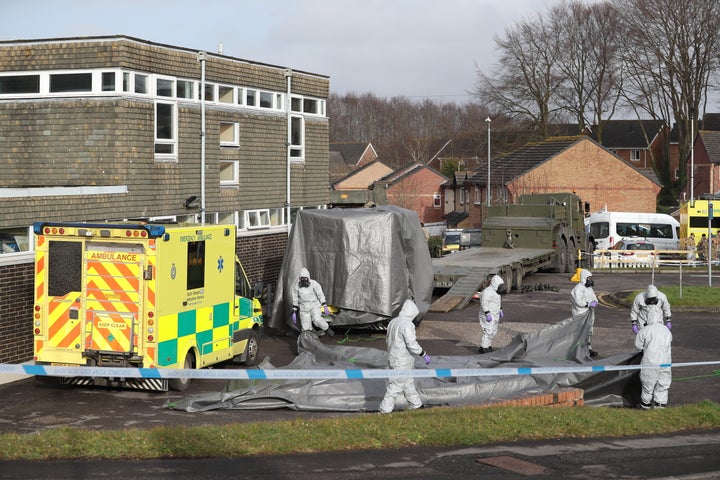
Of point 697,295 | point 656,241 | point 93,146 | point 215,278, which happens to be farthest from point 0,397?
point 656,241

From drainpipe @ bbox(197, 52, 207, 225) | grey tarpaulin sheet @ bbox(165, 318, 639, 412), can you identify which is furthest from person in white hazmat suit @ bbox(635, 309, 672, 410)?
drainpipe @ bbox(197, 52, 207, 225)

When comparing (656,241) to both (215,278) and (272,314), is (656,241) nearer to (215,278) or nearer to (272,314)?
(272,314)

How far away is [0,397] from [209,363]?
3204mm

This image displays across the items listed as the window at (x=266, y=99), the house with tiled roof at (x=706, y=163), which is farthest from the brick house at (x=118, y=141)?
the house with tiled roof at (x=706, y=163)

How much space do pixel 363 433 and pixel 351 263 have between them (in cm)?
956

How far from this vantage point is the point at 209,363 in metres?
16.5

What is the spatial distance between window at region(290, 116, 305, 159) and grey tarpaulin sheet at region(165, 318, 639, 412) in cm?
1249

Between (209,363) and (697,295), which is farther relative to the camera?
(697,295)

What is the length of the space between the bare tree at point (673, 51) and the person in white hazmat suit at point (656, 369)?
6207cm

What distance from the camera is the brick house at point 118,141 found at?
18.2 metres

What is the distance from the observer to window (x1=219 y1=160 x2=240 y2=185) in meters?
26.4

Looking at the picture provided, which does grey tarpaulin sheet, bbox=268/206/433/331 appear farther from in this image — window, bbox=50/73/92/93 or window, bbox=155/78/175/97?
window, bbox=50/73/92/93

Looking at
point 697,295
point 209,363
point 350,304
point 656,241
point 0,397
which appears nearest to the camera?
point 0,397

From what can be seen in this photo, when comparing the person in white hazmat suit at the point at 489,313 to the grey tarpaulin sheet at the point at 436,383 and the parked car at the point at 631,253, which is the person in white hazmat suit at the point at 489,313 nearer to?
the grey tarpaulin sheet at the point at 436,383
